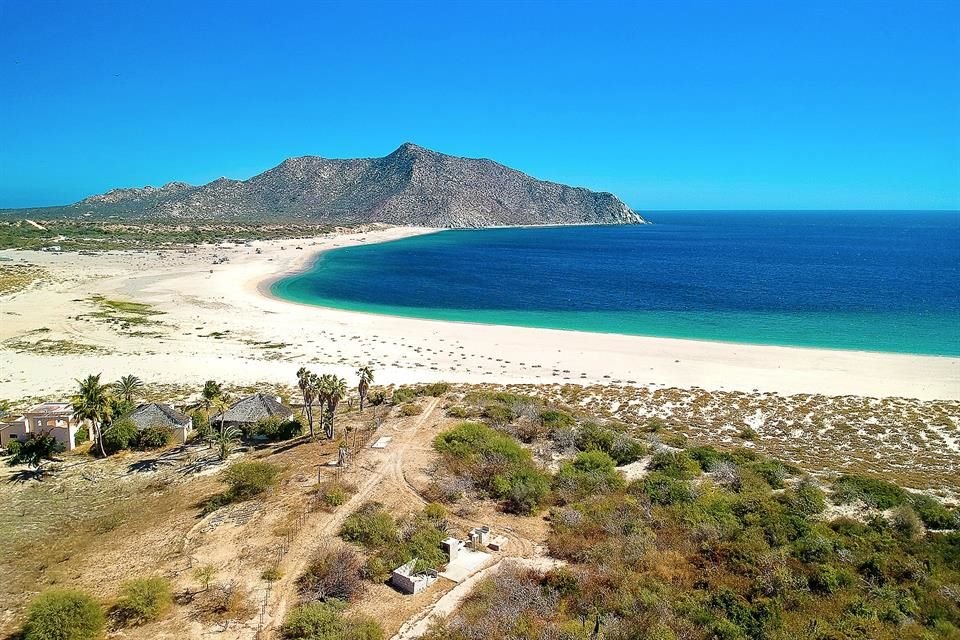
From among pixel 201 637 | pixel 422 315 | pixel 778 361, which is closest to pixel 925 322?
pixel 778 361

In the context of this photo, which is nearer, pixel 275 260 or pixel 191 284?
pixel 191 284

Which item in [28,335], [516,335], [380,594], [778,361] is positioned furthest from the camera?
[516,335]

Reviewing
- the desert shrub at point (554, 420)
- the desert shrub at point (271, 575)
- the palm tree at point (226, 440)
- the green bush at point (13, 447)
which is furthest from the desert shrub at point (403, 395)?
the green bush at point (13, 447)

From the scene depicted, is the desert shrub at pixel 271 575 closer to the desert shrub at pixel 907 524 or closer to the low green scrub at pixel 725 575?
the low green scrub at pixel 725 575

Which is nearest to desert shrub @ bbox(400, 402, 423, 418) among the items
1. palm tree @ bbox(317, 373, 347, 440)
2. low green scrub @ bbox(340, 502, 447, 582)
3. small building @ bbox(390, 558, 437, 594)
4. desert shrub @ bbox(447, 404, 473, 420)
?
desert shrub @ bbox(447, 404, 473, 420)

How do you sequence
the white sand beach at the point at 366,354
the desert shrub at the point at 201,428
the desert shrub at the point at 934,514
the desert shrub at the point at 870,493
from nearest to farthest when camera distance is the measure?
the desert shrub at the point at 934,514
the desert shrub at the point at 870,493
the desert shrub at the point at 201,428
the white sand beach at the point at 366,354

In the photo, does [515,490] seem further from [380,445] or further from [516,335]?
[516,335]

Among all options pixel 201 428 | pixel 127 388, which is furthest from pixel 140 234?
pixel 201 428
